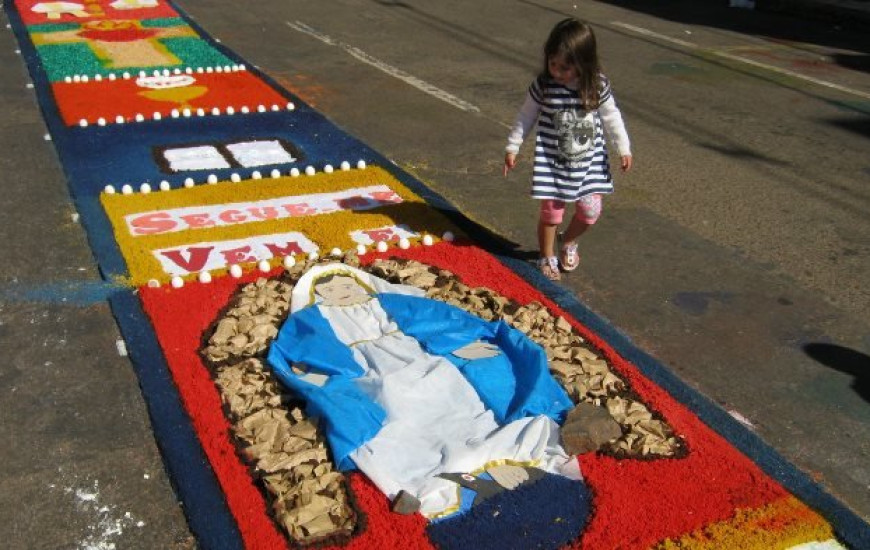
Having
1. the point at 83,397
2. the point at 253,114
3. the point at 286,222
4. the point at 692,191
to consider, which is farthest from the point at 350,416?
the point at 253,114

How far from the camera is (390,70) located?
1014 cm

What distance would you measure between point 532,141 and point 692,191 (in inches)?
64.1

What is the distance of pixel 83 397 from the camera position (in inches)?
152

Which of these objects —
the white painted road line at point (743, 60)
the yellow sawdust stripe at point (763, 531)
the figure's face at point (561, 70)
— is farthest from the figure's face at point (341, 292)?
the white painted road line at point (743, 60)

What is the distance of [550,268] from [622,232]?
97cm

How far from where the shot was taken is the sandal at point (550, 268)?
17.0ft

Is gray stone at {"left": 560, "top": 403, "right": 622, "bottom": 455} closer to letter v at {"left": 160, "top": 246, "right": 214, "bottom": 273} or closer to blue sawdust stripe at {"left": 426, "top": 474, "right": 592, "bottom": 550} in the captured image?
blue sawdust stripe at {"left": 426, "top": 474, "right": 592, "bottom": 550}

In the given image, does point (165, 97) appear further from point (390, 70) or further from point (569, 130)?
point (569, 130)

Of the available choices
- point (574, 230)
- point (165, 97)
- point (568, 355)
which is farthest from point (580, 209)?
point (165, 97)

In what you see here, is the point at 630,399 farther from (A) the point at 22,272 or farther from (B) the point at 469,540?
(A) the point at 22,272

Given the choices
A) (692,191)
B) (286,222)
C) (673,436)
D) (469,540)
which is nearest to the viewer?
(469,540)

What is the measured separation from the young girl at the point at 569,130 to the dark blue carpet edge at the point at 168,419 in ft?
7.53

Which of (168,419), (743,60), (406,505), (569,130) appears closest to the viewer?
(406,505)

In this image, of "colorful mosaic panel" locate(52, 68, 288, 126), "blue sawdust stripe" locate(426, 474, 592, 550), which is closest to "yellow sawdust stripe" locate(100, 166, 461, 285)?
"colorful mosaic panel" locate(52, 68, 288, 126)
